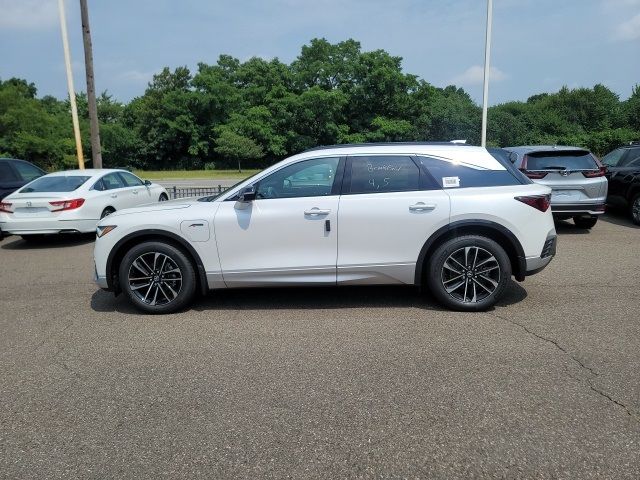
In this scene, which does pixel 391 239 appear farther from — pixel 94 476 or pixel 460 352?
pixel 94 476

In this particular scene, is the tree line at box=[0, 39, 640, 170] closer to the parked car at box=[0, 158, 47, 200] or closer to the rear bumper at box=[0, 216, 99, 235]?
the parked car at box=[0, 158, 47, 200]

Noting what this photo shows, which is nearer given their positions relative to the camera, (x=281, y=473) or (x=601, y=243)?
(x=281, y=473)

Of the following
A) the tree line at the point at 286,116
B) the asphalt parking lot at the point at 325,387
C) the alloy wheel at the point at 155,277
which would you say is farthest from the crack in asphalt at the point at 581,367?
the tree line at the point at 286,116

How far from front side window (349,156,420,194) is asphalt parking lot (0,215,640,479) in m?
1.24

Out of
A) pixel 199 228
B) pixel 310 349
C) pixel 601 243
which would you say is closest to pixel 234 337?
pixel 310 349

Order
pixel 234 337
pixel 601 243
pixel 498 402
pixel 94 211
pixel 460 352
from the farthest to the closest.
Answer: pixel 94 211 → pixel 601 243 → pixel 234 337 → pixel 460 352 → pixel 498 402

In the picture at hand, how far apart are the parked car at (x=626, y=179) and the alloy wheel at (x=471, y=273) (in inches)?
268

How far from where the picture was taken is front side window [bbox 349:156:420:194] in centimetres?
493

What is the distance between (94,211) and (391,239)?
669 centimetres

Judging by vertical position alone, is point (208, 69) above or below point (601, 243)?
above

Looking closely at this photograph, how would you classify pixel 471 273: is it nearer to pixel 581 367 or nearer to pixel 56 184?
pixel 581 367

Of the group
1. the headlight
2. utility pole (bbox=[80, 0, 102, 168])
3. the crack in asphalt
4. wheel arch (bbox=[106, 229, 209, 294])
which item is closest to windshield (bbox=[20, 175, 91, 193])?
the headlight

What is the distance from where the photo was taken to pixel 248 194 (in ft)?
15.8

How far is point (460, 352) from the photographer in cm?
390
